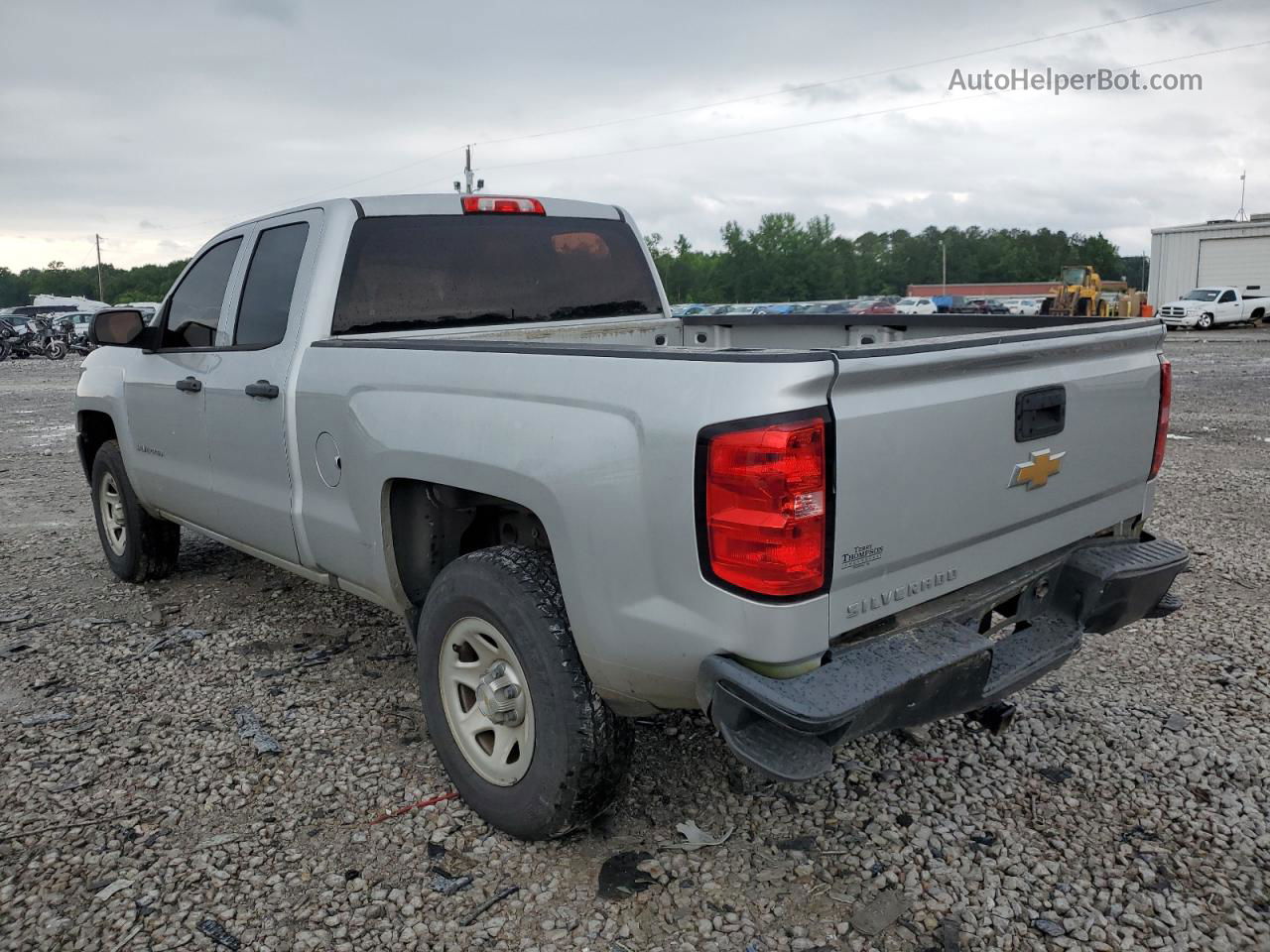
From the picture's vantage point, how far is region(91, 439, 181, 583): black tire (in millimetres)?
5629

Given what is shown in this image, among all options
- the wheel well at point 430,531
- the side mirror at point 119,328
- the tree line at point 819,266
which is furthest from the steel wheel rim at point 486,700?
the tree line at point 819,266

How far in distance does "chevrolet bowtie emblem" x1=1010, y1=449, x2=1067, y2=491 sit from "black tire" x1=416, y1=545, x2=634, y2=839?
1.36 m

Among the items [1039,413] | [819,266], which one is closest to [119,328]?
[1039,413]

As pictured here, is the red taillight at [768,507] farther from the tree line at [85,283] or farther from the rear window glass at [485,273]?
the tree line at [85,283]

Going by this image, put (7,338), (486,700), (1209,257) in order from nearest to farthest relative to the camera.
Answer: (486,700) < (7,338) < (1209,257)

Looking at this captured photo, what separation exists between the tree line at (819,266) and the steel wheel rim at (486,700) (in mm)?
95249

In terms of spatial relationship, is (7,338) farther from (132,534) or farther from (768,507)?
(768,507)

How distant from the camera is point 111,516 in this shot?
19.8 feet

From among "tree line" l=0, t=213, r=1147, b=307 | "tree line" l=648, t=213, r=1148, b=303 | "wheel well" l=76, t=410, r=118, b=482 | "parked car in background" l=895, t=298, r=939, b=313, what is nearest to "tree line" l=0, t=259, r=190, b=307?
"tree line" l=0, t=213, r=1147, b=307

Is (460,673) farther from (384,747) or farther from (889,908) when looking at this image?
(889,908)

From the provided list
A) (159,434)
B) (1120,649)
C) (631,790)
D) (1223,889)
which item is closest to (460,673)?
(631,790)

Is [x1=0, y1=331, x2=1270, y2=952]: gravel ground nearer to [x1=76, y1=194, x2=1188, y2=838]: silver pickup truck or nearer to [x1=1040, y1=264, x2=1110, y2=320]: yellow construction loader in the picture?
[x1=76, y1=194, x2=1188, y2=838]: silver pickup truck

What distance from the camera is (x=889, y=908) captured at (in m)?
2.79

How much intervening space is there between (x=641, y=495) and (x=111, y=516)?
4.77 meters
